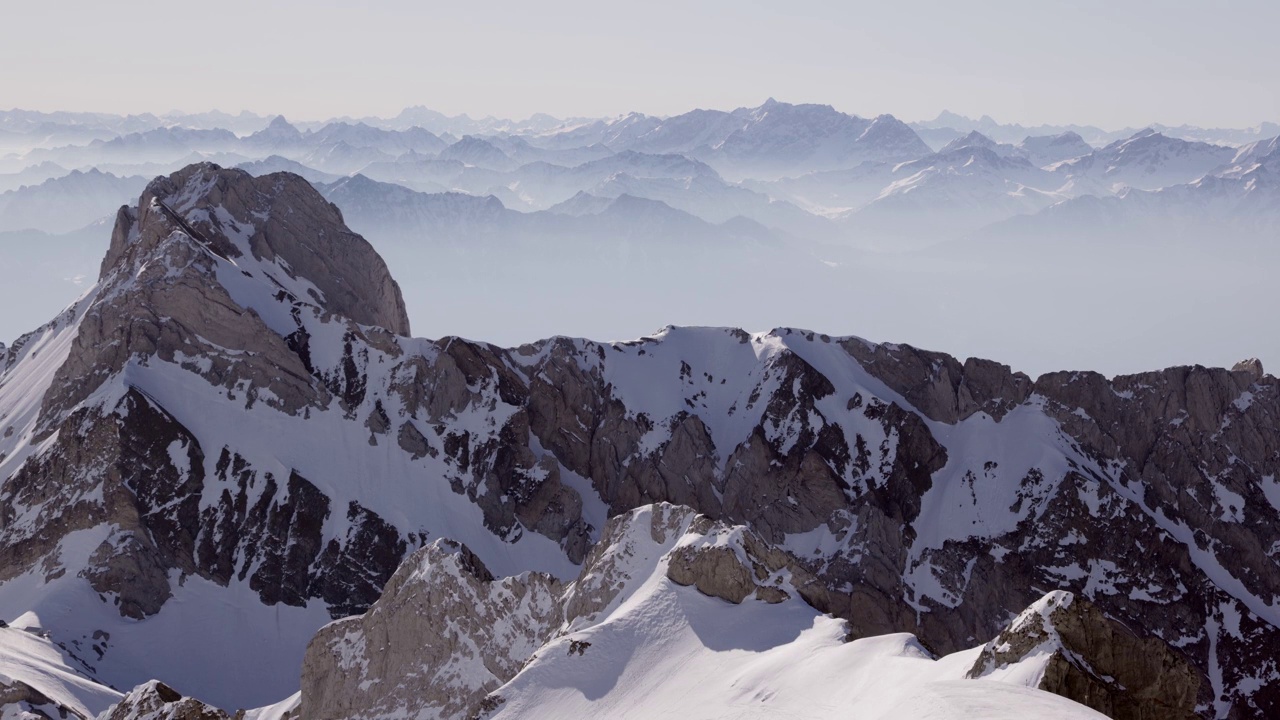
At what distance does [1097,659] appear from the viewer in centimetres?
6512

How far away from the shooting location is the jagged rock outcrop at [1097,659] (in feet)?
207

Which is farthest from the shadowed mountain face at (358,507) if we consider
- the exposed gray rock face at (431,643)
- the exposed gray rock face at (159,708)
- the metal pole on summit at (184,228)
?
the exposed gray rock face at (159,708)

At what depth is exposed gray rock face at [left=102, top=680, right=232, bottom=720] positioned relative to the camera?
94375 mm

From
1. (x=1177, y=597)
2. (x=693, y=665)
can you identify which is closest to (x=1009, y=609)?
(x=1177, y=597)

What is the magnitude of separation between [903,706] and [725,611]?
33074 mm

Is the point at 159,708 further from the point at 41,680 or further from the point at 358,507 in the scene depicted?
the point at 358,507

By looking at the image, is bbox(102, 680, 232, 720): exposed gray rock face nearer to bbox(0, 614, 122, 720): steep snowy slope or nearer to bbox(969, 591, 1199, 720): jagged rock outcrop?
bbox(0, 614, 122, 720): steep snowy slope

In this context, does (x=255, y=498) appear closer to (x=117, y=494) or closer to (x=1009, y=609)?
(x=117, y=494)

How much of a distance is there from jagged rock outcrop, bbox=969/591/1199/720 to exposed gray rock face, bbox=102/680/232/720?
62419 millimetres

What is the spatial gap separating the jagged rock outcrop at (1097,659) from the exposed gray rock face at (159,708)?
62.4m

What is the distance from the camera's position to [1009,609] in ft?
595

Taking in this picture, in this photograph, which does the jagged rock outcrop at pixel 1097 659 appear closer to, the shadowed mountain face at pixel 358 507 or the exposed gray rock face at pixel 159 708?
the exposed gray rock face at pixel 159 708

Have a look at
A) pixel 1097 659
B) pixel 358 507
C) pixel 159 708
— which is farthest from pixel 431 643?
pixel 358 507

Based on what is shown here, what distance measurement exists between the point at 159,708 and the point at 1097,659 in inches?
2845
